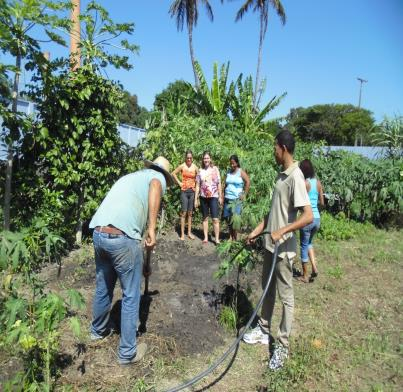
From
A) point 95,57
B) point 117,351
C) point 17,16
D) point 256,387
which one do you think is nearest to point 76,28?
point 95,57

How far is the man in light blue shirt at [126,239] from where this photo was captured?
3.30 m

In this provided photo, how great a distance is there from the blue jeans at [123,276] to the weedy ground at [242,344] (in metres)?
0.27

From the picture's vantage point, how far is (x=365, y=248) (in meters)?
7.58

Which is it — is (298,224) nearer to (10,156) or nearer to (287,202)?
(287,202)

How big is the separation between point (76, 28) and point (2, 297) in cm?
416

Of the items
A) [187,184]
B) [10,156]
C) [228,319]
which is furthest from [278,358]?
[187,184]

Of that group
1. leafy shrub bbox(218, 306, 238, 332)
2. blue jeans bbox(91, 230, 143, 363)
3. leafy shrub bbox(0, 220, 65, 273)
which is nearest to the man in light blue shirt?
blue jeans bbox(91, 230, 143, 363)

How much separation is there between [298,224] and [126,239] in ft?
4.63

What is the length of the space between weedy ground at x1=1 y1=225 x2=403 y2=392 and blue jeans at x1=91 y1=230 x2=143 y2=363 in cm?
27

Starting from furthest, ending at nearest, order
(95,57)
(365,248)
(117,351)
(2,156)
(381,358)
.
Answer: (365,248) → (95,57) → (2,156) → (381,358) → (117,351)

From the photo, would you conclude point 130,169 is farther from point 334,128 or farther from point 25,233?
point 334,128

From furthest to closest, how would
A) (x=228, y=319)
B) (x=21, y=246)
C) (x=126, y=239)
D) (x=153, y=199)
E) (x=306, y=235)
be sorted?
(x=306, y=235), (x=228, y=319), (x=153, y=199), (x=126, y=239), (x=21, y=246)

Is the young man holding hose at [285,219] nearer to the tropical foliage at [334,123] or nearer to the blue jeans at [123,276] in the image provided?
the blue jeans at [123,276]

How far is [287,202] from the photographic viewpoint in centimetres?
346
